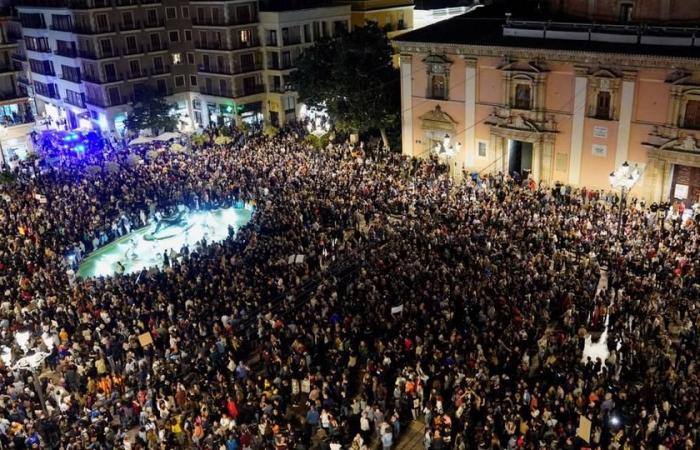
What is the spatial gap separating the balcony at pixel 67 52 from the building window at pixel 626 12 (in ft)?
142

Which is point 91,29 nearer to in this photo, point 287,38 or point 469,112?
point 287,38

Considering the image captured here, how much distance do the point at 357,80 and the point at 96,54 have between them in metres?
24.8

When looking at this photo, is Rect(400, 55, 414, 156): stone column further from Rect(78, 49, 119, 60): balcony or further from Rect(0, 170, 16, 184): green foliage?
Rect(78, 49, 119, 60): balcony

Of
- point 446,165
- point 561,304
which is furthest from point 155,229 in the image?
point 561,304

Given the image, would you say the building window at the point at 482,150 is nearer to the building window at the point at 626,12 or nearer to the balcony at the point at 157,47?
the building window at the point at 626,12

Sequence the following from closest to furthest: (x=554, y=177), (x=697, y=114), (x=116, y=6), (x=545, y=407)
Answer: (x=545, y=407) < (x=697, y=114) < (x=554, y=177) < (x=116, y=6)

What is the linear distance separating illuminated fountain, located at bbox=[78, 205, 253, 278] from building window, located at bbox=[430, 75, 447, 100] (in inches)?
535

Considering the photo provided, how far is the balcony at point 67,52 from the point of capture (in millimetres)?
56406

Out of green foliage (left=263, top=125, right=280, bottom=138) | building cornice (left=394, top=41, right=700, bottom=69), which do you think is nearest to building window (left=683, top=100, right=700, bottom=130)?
building cornice (left=394, top=41, right=700, bottom=69)

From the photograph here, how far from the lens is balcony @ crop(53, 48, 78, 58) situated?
185 feet

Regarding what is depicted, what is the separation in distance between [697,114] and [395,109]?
741 inches

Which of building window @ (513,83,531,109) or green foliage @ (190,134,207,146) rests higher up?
building window @ (513,83,531,109)

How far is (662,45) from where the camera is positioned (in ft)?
103

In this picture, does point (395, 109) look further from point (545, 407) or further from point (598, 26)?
point (545, 407)
